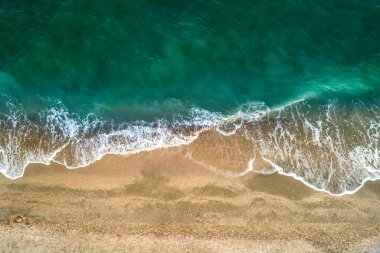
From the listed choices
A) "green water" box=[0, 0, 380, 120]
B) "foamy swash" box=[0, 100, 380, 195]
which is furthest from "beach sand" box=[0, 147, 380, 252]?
"green water" box=[0, 0, 380, 120]

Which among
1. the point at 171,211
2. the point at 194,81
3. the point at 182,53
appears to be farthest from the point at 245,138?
the point at 182,53

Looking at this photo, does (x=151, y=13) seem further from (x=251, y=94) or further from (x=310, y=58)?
(x=310, y=58)

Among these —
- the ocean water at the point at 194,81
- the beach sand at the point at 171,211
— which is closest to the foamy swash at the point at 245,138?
the ocean water at the point at 194,81

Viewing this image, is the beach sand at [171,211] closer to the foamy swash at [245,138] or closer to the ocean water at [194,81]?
the foamy swash at [245,138]

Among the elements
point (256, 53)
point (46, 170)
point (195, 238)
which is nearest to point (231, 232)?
point (195, 238)

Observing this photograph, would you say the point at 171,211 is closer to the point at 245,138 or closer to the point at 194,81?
the point at 245,138

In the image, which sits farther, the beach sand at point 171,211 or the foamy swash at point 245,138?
the foamy swash at point 245,138
